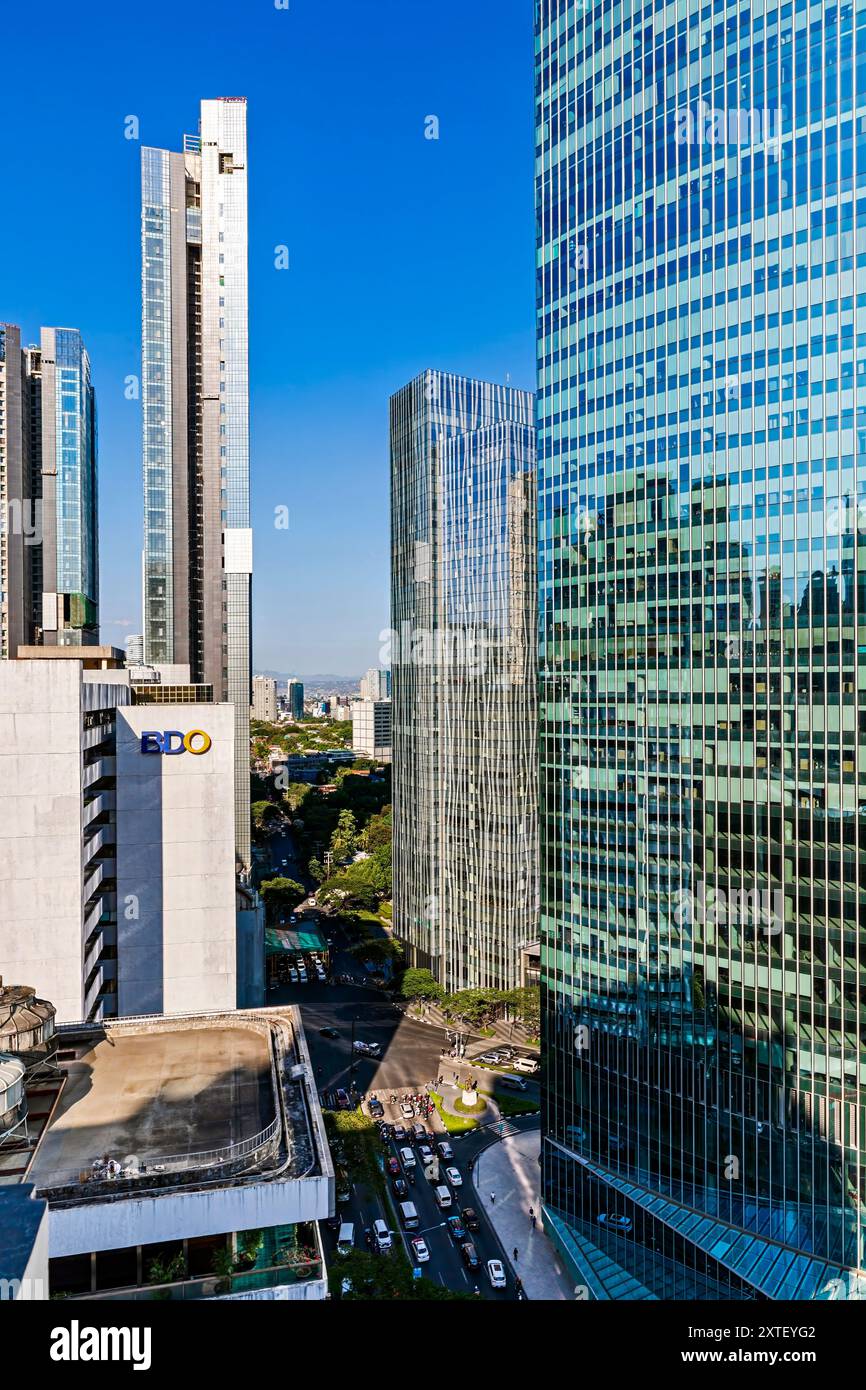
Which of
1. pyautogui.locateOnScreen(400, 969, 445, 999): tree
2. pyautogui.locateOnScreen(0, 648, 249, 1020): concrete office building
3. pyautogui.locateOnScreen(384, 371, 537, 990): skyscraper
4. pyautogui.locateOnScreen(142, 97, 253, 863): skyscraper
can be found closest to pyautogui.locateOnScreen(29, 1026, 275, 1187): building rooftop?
pyautogui.locateOnScreen(0, 648, 249, 1020): concrete office building

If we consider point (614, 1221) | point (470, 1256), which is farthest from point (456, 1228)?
point (614, 1221)

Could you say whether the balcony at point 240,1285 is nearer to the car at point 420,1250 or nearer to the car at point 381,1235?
the car at point 420,1250

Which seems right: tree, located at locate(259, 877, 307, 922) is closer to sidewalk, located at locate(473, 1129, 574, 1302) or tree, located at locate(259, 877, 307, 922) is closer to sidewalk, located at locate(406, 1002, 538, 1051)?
sidewalk, located at locate(406, 1002, 538, 1051)

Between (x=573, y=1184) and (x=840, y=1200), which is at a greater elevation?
(x=840, y=1200)
